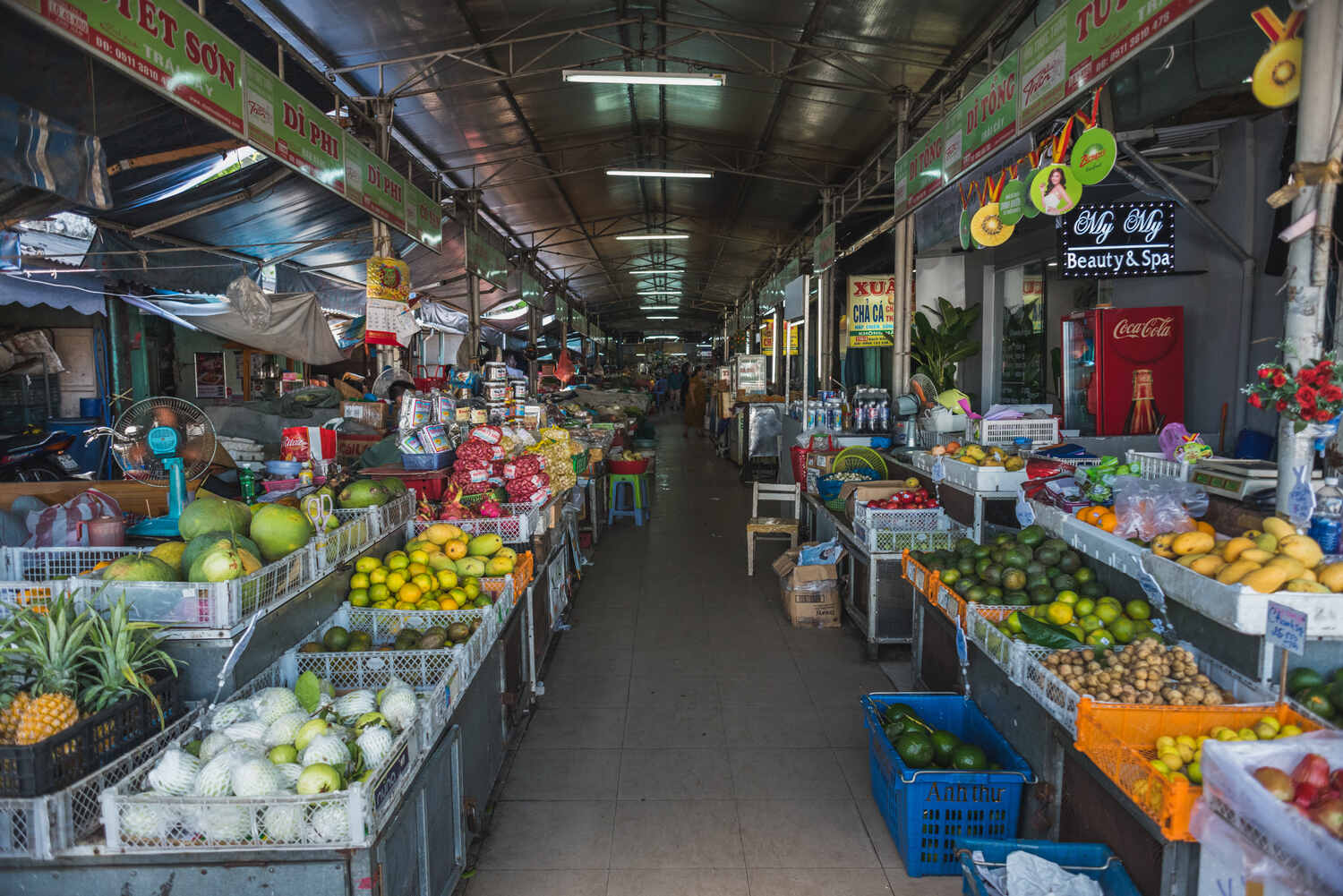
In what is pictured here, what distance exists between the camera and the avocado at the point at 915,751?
3.02 metres

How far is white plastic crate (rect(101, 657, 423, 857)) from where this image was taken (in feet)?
6.25

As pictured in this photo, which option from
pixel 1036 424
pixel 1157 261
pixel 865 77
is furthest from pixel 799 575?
pixel 865 77

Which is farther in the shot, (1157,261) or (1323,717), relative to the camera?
(1157,261)

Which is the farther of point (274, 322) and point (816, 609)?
point (274, 322)

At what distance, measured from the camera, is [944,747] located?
3088 mm

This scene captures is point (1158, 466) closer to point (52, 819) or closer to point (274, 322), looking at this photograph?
point (52, 819)

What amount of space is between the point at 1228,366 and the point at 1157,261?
3.50ft

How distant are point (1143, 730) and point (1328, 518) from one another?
102cm

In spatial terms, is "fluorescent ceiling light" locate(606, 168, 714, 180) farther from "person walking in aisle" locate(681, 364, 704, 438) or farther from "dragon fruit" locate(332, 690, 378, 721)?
"person walking in aisle" locate(681, 364, 704, 438)

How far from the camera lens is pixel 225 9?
5480 mm

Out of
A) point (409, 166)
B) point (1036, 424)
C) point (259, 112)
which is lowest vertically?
point (1036, 424)

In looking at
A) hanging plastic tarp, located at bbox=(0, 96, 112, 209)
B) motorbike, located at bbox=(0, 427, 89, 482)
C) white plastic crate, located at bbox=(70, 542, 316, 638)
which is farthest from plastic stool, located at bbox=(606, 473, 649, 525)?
white plastic crate, located at bbox=(70, 542, 316, 638)

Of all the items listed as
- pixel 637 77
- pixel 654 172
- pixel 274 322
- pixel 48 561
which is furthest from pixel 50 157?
pixel 654 172

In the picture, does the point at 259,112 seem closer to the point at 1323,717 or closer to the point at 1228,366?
the point at 1323,717
